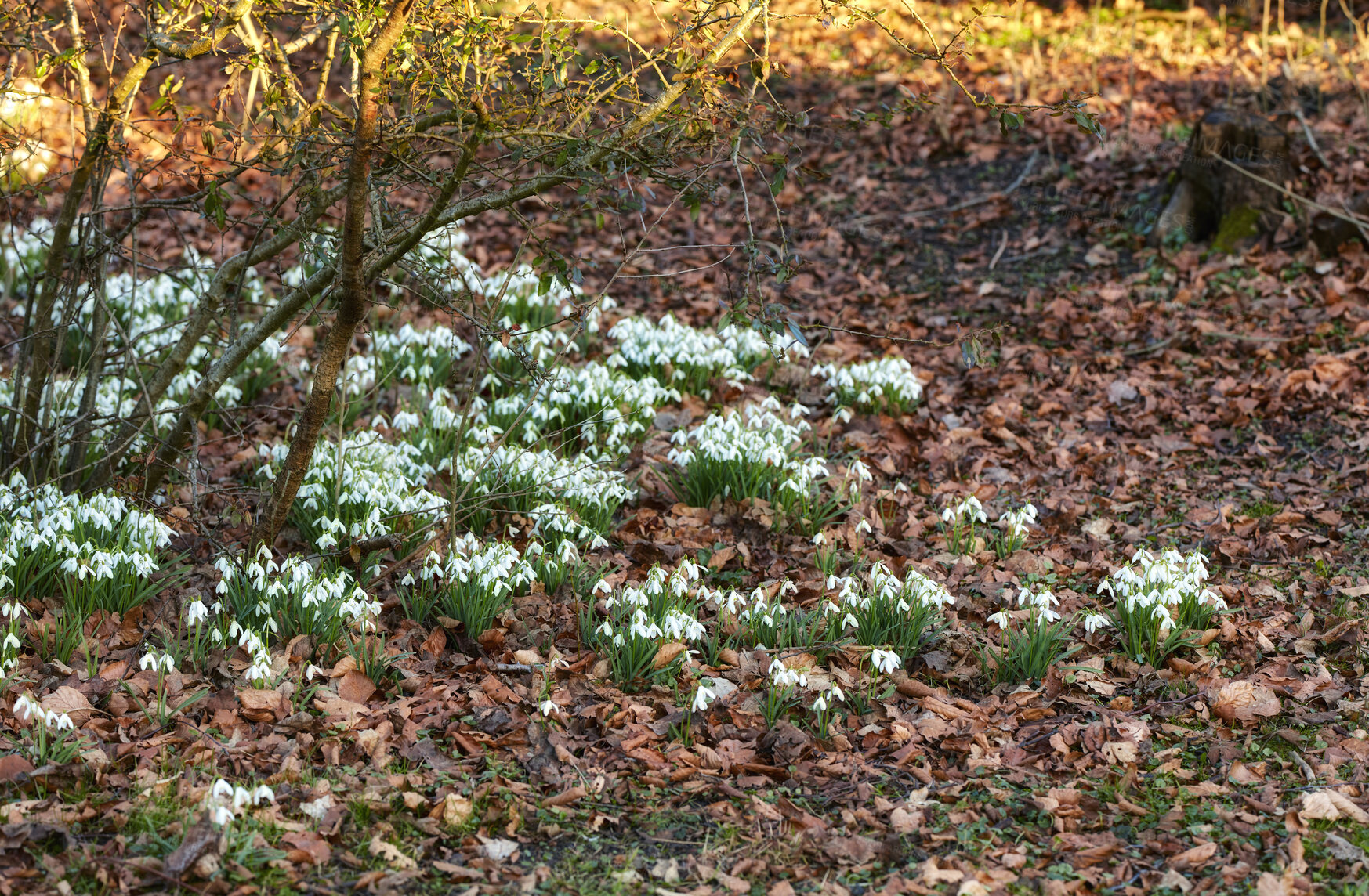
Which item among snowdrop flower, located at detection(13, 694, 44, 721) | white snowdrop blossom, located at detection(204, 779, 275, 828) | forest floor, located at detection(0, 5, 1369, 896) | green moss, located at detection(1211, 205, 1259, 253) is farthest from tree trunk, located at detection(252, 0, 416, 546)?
green moss, located at detection(1211, 205, 1259, 253)

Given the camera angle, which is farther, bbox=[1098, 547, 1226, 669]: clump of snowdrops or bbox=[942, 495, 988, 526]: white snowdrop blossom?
bbox=[942, 495, 988, 526]: white snowdrop blossom

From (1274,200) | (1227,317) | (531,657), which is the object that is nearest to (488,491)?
(531,657)

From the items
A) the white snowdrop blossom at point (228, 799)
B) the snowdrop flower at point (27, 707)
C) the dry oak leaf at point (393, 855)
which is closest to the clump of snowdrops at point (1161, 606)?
the dry oak leaf at point (393, 855)

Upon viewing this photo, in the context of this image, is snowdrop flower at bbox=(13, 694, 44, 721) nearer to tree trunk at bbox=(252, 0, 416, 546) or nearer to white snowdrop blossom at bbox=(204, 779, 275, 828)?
white snowdrop blossom at bbox=(204, 779, 275, 828)

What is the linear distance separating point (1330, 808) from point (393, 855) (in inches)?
93.7

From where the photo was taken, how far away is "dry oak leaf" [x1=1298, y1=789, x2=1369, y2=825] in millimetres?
2973

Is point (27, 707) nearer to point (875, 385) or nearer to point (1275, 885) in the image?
point (1275, 885)

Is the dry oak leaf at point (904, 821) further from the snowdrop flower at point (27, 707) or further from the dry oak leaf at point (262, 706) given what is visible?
the snowdrop flower at point (27, 707)

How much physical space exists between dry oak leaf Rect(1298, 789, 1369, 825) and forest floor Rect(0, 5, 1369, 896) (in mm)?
18

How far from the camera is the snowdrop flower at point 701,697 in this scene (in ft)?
10.9

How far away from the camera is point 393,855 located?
2787 millimetres

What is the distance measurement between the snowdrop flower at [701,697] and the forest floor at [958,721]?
4.4 inches

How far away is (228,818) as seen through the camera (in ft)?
8.77

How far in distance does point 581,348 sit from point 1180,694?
3747 mm
